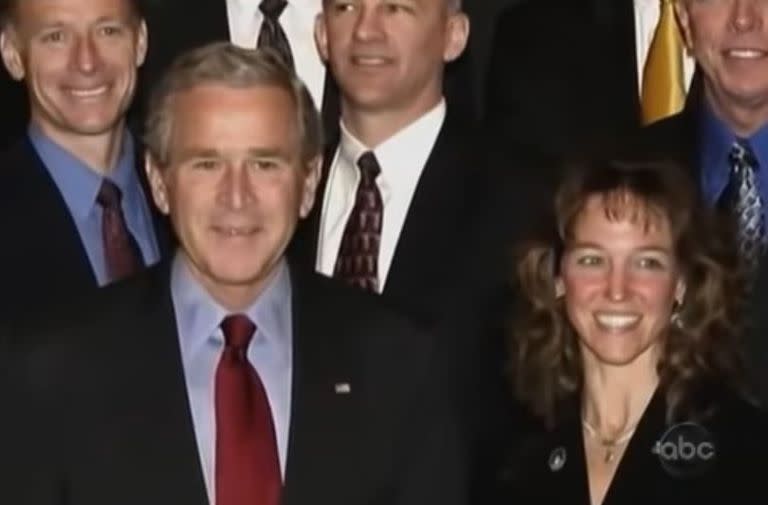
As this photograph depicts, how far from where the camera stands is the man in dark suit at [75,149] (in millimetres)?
5555

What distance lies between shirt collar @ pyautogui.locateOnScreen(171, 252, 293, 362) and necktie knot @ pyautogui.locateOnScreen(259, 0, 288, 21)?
1542mm

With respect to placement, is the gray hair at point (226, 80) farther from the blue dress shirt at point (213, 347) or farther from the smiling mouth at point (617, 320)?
the smiling mouth at point (617, 320)

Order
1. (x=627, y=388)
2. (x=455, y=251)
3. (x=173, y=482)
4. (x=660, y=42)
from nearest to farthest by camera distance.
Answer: (x=173, y=482)
(x=627, y=388)
(x=455, y=251)
(x=660, y=42)

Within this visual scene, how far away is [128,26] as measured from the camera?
18.7 ft

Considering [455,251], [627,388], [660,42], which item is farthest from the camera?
[660,42]

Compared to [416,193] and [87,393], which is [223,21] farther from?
[87,393]

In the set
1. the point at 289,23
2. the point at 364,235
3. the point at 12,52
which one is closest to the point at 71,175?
the point at 12,52

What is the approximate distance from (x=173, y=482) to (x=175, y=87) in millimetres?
746

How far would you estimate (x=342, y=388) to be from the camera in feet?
16.1

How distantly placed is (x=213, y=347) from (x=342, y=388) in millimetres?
251

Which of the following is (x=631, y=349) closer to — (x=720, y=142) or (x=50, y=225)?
(x=720, y=142)

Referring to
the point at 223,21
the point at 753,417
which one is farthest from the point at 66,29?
the point at 753,417

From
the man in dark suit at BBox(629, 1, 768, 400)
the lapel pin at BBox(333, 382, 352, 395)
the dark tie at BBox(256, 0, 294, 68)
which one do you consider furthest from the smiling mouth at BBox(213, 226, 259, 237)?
the dark tie at BBox(256, 0, 294, 68)

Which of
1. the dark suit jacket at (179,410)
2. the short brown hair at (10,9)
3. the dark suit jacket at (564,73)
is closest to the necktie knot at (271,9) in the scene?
the dark suit jacket at (564,73)
